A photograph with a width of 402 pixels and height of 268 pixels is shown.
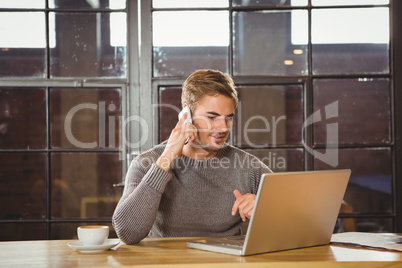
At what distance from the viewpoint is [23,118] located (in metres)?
3.21

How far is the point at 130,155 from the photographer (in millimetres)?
3186

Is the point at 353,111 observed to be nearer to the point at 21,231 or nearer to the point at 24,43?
the point at 24,43

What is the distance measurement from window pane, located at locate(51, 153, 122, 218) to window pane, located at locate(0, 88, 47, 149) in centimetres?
17

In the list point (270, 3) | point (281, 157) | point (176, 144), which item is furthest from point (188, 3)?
point (176, 144)

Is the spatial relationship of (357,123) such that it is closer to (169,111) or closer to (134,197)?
(169,111)

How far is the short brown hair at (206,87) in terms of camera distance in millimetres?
2168

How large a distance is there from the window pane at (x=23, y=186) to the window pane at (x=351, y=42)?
70.9 inches

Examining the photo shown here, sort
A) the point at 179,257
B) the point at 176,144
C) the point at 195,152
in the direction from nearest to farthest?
the point at 179,257 → the point at 176,144 → the point at 195,152

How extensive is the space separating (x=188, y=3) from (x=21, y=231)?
1721 millimetres

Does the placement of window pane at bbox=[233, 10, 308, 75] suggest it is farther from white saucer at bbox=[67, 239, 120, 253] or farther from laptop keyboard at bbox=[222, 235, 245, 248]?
white saucer at bbox=[67, 239, 120, 253]

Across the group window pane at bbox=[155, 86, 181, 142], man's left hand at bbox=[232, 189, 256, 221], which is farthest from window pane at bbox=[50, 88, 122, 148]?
man's left hand at bbox=[232, 189, 256, 221]

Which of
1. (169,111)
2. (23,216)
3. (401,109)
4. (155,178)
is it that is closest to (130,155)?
(169,111)

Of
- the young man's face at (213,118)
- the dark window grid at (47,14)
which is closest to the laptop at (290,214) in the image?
the young man's face at (213,118)

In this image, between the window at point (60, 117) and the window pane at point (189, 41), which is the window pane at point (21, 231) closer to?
the window at point (60, 117)
